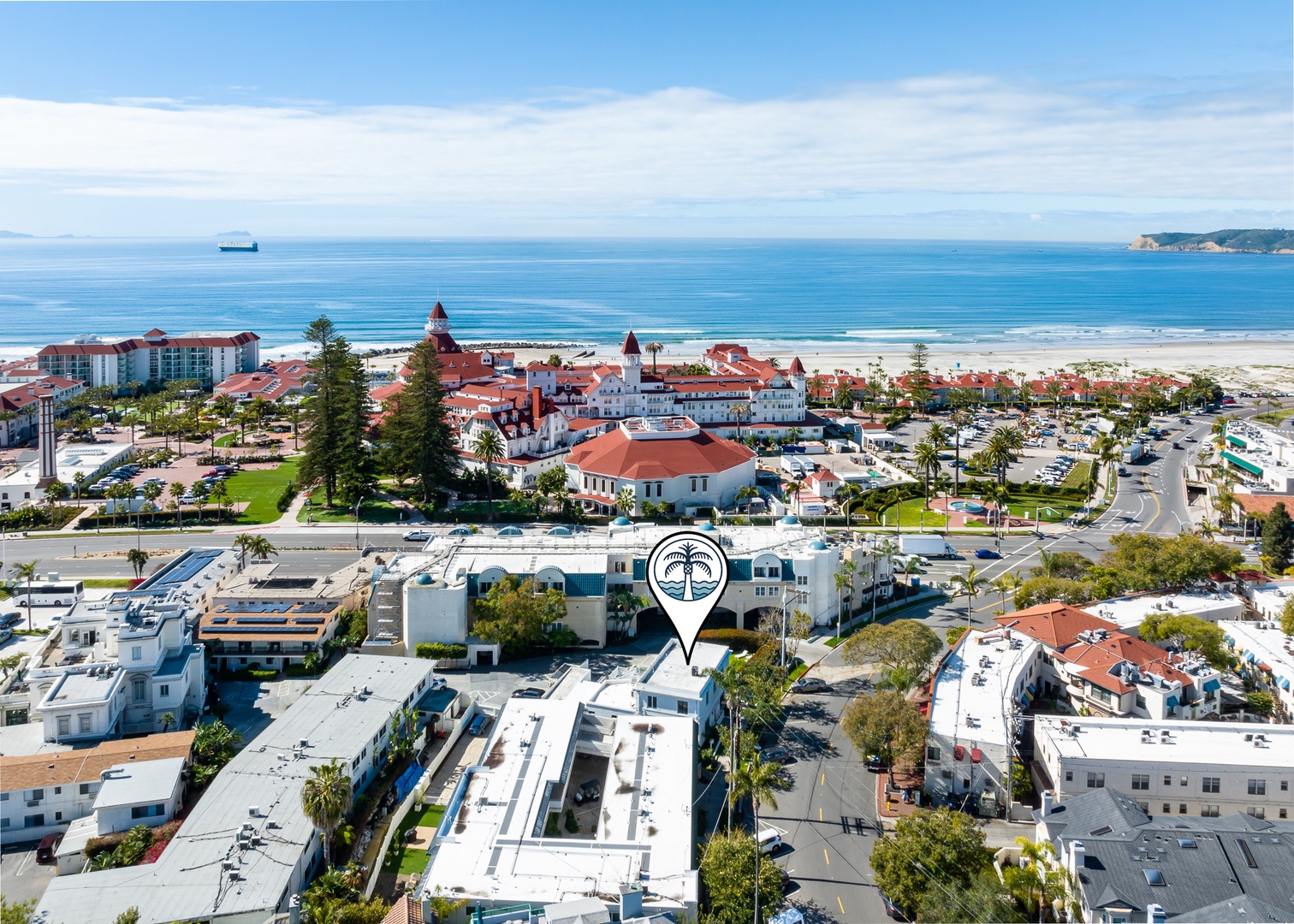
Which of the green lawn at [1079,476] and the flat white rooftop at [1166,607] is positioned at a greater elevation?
the green lawn at [1079,476]

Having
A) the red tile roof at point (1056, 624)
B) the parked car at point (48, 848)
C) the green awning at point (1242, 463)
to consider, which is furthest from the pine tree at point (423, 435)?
the green awning at point (1242, 463)

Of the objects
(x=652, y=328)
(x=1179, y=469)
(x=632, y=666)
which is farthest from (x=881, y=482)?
(x=652, y=328)

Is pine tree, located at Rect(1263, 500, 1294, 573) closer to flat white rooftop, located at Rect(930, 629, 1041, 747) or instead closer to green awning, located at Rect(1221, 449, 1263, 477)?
green awning, located at Rect(1221, 449, 1263, 477)

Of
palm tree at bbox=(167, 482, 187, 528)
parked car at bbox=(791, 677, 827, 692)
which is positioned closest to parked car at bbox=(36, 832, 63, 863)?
parked car at bbox=(791, 677, 827, 692)

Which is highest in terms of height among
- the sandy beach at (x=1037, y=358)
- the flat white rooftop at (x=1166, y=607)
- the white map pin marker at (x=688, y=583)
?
the sandy beach at (x=1037, y=358)

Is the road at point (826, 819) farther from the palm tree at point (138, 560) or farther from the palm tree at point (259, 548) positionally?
the palm tree at point (138, 560)

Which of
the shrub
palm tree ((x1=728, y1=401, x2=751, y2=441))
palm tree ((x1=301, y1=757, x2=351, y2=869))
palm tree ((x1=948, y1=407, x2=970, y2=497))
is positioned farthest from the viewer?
palm tree ((x1=728, y1=401, x2=751, y2=441))
